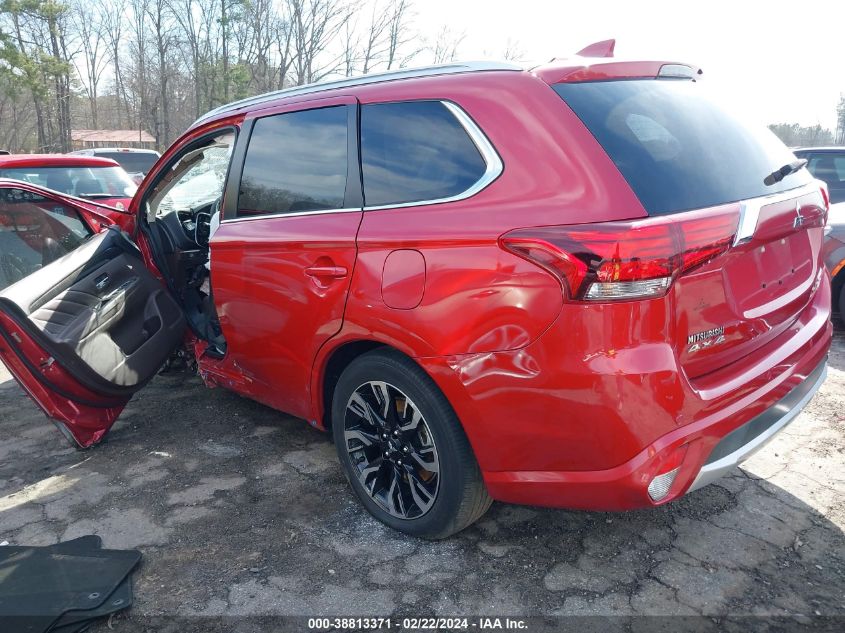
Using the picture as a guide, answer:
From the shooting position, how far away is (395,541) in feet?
8.82

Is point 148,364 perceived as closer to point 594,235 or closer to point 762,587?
point 594,235

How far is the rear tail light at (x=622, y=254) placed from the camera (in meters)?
1.92

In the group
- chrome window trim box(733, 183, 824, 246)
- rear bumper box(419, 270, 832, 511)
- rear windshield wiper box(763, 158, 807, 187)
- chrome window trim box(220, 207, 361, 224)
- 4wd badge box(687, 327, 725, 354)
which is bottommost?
rear bumper box(419, 270, 832, 511)

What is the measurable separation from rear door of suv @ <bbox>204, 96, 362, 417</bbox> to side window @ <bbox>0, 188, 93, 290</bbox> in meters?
1.39

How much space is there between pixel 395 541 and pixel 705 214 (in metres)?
1.73

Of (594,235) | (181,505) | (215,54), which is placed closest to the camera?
(594,235)

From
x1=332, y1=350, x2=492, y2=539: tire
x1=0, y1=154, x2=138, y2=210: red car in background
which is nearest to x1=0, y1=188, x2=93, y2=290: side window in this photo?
x1=332, y1=350, x2=492, y2=539: tire

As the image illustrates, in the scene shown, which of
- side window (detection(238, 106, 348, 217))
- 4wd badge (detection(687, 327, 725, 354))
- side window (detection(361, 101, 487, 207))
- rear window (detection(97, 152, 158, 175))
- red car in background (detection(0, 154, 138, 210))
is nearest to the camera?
4wd badge (detection(687, 327, 725, 354))

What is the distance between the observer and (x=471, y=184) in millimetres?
2275

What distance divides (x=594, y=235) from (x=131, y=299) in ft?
9.17

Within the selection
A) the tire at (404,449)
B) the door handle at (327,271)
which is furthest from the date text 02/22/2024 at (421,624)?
the door handle at (327,271)

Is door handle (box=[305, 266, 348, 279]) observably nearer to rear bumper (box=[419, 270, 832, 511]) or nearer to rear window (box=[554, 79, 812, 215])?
rear bumper (box=[419, 270, 832, 511])

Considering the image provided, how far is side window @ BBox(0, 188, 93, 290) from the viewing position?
4.11 meters

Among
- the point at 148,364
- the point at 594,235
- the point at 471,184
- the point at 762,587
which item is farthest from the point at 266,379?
the point at 762,587
